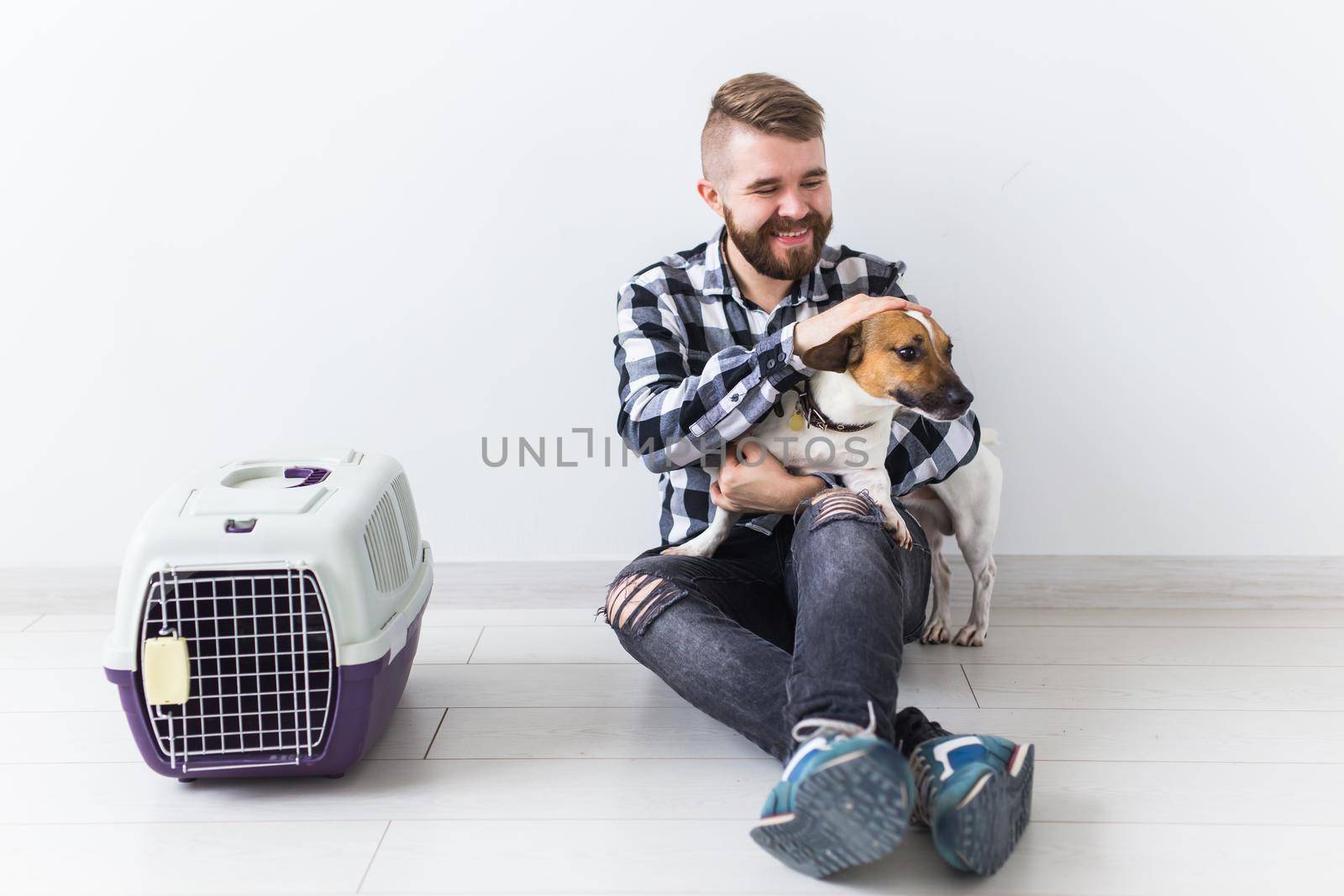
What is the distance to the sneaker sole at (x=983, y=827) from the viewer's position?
1158 millimetres

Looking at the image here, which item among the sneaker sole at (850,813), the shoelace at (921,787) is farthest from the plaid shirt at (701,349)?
the sneaker sole at (850,813)

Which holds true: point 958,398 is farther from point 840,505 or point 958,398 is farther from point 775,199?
point 775,199

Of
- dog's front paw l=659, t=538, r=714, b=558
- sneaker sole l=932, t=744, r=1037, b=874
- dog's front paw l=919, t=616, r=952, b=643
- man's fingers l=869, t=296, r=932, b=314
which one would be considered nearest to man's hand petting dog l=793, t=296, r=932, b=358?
man's fingers l=869, t=296, r=932, b=314

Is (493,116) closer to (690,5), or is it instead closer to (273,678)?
(690,5)

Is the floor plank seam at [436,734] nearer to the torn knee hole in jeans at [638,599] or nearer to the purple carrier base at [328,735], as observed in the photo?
the purple carrier base at [328,735]

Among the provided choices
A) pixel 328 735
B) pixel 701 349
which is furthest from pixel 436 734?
pixel 701 349

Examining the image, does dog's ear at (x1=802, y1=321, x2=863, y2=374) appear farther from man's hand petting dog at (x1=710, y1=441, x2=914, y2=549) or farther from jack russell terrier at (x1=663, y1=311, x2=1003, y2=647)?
man's hand petting dog at (x1=710, y1=441, x2=914, y2=549)

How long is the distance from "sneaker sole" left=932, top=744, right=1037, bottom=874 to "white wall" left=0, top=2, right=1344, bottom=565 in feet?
3.43

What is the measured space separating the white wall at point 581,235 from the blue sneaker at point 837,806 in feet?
3.45

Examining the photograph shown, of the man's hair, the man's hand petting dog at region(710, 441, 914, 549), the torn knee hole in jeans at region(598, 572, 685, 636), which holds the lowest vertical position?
the torn knee hole in jeans at region(598, 572, 685, 636)

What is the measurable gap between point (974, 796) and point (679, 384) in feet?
2.44

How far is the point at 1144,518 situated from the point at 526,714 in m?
1.29

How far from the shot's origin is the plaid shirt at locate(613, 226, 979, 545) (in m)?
1.65

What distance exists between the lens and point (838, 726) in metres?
1.22
